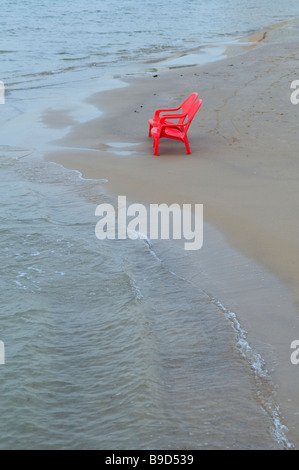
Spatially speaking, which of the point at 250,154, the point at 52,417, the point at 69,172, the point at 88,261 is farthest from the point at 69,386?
the point at 250,154

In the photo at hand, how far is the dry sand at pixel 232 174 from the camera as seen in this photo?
4520 mm

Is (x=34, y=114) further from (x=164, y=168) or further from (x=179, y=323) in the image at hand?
(x=179, y=323)

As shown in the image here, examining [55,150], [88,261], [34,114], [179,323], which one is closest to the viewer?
[179,323]

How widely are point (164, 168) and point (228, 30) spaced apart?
2245 cm

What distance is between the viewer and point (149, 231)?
20.0 feet
